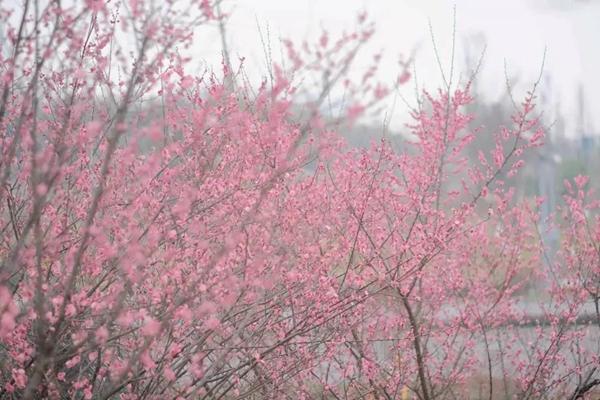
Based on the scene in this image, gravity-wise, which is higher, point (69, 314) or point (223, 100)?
point (223, 100)

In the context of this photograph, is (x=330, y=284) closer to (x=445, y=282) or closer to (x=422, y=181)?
(x=422, y=181)

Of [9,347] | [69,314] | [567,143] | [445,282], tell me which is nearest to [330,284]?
[69,314]

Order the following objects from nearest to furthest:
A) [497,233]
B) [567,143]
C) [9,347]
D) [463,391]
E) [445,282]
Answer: [9,347]
[445,282]
[463,391]
[497,233]
[567,143]

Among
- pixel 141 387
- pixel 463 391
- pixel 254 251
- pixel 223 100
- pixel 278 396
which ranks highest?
pixel 223 100

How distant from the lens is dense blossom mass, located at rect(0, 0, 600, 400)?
9.60 feet

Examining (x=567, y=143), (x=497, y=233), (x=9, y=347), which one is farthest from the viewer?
(x=567, y=143)

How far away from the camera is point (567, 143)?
1606 inches

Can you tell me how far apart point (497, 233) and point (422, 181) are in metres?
3.08

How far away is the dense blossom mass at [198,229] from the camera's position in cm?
293

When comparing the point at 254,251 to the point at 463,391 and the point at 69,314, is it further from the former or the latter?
the point at 463,391

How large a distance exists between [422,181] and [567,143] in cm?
3865

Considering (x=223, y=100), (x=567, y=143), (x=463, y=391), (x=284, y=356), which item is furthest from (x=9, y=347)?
(x=567, y=143)

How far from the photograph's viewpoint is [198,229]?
3666 millimetres

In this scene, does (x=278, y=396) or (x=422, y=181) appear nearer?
(x=278, y=396)
